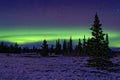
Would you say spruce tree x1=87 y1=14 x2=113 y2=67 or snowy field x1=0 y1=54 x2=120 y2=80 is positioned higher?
spruce tree x1=87 y1=14 x2=113 y2=67

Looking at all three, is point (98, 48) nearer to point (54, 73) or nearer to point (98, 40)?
point (98, 40)

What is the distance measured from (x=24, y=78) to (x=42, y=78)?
1813 mm

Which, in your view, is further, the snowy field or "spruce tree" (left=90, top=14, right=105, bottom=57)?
"spruce tree" (left=90, top=14, right=105, bottom=57)

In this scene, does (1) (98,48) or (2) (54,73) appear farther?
(1) (98,48)

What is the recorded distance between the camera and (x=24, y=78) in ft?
90.7

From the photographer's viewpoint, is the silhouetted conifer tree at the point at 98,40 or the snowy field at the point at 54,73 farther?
the silhouetted conifer tree at the point at 98,40

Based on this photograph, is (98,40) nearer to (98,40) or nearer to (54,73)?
(98,40)

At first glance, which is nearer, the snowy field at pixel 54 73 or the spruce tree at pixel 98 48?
the snowy field at pixel 54 73

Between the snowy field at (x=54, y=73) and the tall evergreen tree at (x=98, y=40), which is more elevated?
the tall evergreen tree at (x=98, y=40)

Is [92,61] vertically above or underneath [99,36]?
underneath

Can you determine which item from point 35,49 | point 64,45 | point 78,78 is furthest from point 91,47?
point 35,49

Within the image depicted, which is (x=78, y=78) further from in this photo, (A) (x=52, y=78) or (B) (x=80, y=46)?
(B) (x=80, y=46)

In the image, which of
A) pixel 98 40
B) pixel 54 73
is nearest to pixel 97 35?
pixel 98 40

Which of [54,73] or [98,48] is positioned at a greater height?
[98,48]
